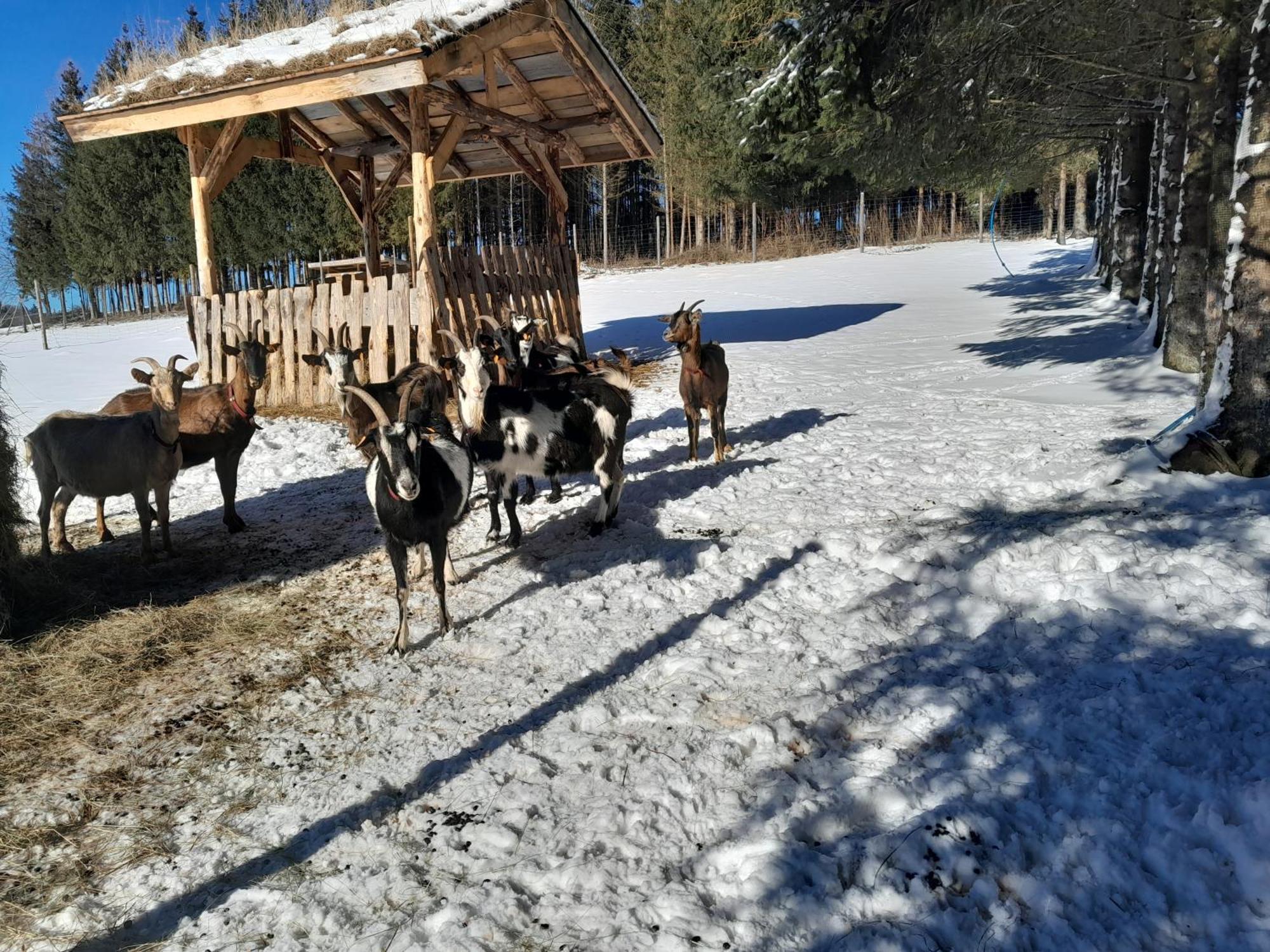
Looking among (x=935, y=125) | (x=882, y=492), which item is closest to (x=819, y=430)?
(x=882, y=492)

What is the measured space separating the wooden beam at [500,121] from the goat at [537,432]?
607 centimetres

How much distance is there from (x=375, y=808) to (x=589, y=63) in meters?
11.5

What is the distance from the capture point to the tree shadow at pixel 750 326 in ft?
55.2

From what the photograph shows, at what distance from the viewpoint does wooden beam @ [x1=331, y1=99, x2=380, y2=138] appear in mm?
13195

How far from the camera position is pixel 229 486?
7336 mm

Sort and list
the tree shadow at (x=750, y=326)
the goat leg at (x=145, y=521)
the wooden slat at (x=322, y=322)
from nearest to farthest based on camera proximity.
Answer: the goat leg at (x=145, y=521) → the wooden slat at (x=322, y=322) → the tree shadow at (x=750, y=326)

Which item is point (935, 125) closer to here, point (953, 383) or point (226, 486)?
point (953, 383)

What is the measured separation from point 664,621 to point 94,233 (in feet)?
151

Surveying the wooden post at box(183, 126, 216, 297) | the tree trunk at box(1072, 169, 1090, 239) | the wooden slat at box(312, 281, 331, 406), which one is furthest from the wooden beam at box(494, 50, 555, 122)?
the tree trunk at box(1072, 169, 1090, 239)

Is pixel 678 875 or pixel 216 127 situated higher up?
→ pixel 216 127

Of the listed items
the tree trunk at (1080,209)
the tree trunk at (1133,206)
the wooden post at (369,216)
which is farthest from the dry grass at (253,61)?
the tree trunk at (1080,209)

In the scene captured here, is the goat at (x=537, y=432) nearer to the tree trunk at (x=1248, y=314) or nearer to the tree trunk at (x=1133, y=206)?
the tree trunk at (x=1248, y=314)

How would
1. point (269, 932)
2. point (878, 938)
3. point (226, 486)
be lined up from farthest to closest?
point (226, 486), point (269, 932), point (878, 938)

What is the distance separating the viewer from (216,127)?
41.5ft
